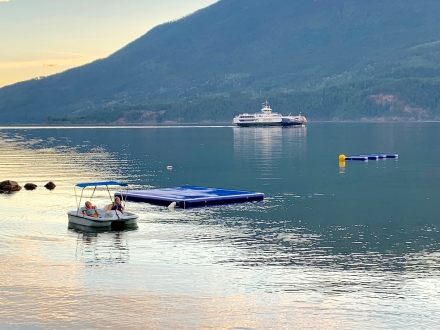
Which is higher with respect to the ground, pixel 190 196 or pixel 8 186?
pixel 8 186

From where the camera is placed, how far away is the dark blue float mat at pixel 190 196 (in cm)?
5806

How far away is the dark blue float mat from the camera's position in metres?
A: 58.1

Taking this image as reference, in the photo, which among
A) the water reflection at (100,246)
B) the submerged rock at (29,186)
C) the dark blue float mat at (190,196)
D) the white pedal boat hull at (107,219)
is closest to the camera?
the water reflection at (100,246)

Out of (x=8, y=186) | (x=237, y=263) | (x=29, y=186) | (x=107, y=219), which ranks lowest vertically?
(x=237, y=263)

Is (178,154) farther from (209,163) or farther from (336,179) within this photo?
(336,179)

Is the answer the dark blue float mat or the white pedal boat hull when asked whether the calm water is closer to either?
the white pedal boat hull

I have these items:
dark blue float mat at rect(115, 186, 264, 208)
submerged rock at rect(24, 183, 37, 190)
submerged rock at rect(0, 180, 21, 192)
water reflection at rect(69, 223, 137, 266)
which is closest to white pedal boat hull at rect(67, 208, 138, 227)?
water reflection at rect(69, 223, 137, 266)

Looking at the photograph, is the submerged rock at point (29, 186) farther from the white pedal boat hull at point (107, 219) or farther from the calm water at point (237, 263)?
the white pedal boat hull at point (107, 219)

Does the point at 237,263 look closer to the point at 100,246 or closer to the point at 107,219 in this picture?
the point at 100,246

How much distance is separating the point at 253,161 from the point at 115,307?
76.0 meters

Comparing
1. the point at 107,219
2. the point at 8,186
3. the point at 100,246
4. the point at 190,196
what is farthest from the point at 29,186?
the point at 100,246

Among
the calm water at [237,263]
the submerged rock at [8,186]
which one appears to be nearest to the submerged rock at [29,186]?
the submerged rock at [8,186]

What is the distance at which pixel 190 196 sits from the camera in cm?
6034

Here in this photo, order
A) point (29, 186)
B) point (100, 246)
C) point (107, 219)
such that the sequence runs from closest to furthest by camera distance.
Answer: point (100, 246)
point (107, 219)
point (29, 186)
